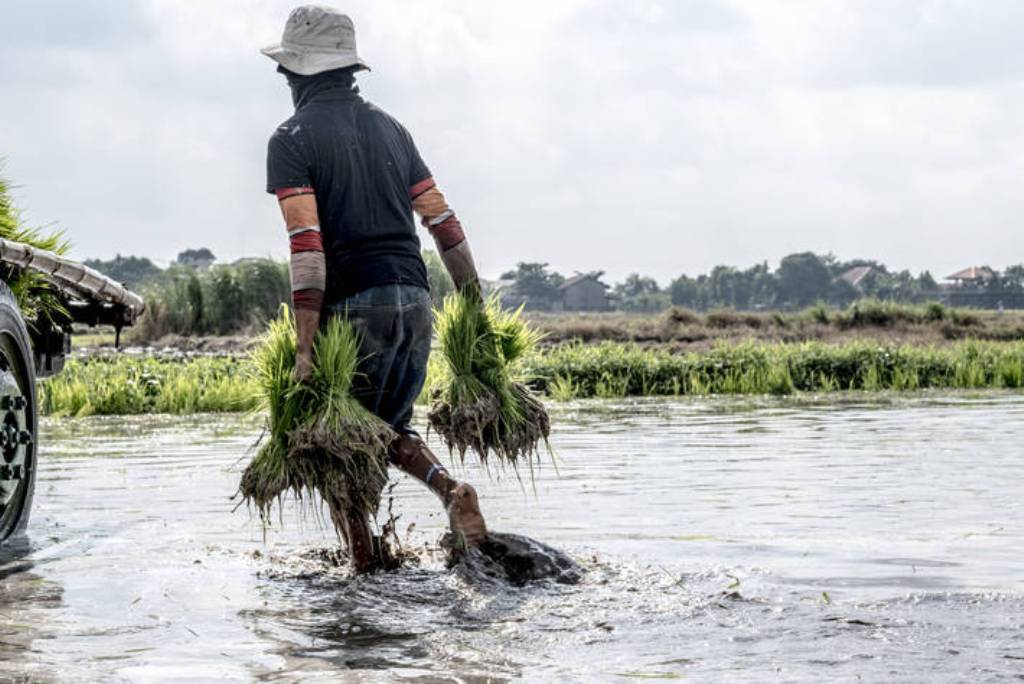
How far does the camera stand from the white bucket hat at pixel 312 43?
18.8 ft

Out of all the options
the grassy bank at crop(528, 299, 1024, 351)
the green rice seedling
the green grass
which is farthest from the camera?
the grassy bank at crop(528, 299, 1024, 351)

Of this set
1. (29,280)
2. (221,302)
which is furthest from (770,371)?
(221,302)

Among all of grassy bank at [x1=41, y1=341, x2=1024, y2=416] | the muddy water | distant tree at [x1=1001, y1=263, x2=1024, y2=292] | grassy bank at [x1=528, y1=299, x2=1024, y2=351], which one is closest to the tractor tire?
the muddy water

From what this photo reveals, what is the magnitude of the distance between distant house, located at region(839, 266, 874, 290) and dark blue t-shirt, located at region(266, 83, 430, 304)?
128 m

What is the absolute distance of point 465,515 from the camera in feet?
18.0

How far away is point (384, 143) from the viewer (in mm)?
5785

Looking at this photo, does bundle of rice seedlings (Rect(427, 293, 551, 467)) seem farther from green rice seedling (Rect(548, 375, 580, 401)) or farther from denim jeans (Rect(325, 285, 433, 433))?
green rice seedling (Rect(548, 375, 580, 401))

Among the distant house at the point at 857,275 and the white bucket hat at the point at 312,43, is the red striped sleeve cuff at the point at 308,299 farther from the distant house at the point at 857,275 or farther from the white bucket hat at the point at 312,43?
the distant house at the point at 857,275

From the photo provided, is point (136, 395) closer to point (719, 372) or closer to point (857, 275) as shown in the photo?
point (719, 372)

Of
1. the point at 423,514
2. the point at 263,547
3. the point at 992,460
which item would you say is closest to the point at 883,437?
the point at 992,460

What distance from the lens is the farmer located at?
5586mm

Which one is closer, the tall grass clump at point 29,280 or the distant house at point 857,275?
the tall grass clump at point 29,280

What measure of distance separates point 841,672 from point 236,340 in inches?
1093

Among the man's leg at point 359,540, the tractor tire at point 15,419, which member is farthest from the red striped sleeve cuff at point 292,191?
the tractor tire at point 15,419
